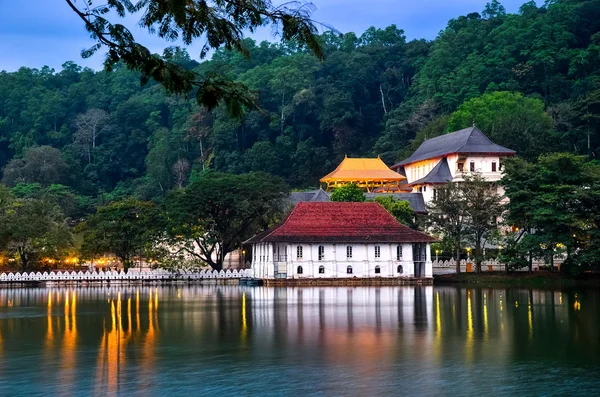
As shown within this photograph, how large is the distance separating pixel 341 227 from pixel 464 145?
2193 cm

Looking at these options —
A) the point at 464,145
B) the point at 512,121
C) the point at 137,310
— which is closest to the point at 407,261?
the point at 464,145

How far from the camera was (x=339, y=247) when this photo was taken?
5728 centimetres

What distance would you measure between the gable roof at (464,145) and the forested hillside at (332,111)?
5448 mm

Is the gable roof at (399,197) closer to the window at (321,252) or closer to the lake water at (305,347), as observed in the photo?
the window at (321,252)

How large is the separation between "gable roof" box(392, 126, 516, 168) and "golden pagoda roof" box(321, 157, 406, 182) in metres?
2.85

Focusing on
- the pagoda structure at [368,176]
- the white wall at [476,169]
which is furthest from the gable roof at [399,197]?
the pagoda structure at [368,176]

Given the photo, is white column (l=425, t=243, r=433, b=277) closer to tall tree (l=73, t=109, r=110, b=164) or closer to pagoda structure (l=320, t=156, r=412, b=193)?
pagoda structure (l=320, t=156, r=412, b=193)

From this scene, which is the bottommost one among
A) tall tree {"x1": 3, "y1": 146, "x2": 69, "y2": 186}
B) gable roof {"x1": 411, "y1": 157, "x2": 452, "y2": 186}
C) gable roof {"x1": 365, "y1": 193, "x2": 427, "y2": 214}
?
gable roof {"x1": 365, "y1": 193, "x2": 427, "y2": 214}

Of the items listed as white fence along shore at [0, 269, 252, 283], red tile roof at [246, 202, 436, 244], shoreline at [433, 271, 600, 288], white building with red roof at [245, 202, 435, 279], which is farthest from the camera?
white fence along shore at [0, 269, 252, 283]

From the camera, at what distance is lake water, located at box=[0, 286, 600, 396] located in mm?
19969

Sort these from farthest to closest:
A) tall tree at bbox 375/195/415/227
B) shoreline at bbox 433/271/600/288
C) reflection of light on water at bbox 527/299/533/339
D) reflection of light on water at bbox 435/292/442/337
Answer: tall tree at bbox 375/195/415/227
shoreline at bbox 433/271/600/288
reflection of light on water at bbox 435/292/442/337
reflection of light on water at bbox 527/299/533/339

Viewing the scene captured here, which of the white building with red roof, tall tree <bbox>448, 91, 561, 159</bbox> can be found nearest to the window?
the white building with red roof

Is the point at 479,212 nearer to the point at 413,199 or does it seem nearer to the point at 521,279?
the point at 521,279

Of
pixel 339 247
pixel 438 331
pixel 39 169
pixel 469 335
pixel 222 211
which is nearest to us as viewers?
pixel 469 335
